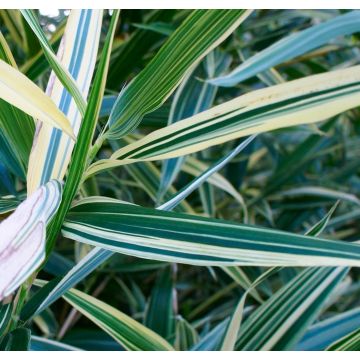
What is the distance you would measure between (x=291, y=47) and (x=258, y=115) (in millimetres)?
157

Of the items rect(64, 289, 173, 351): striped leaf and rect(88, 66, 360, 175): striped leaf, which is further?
rect(64, 289, 173, 351): striped leaf

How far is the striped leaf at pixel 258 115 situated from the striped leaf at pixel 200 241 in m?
0.04

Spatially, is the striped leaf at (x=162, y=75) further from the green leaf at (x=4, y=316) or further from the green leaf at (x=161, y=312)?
the green leaf at (x=161, y=312)

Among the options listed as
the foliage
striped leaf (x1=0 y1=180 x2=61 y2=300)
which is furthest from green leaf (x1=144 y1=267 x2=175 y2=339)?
striped leaf (x1=0 y1=180 x2=61 y2=300)

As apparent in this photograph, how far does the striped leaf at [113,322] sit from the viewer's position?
0.47 meters

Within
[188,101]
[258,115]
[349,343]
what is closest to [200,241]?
[258,115]

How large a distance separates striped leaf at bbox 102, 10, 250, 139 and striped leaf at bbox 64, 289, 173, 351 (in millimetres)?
165

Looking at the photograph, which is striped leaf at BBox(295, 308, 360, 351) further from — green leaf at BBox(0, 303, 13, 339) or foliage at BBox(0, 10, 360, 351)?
green leaf at BBox(0, 303, 13, 339)

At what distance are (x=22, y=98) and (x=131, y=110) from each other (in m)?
0.06

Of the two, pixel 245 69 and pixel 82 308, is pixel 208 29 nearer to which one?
pixel 245 69

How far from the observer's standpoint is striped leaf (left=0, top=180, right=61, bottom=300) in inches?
10.0

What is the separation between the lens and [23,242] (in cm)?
27

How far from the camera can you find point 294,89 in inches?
13.7

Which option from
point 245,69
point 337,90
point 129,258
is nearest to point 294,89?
point 337,90
